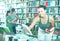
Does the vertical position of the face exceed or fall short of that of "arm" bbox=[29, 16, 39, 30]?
it exceeds it

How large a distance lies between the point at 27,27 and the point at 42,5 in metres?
0.31

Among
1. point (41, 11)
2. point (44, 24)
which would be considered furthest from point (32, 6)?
point (44, 24)

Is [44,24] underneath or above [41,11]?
underneath

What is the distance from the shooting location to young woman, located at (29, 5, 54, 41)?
68.9 inches

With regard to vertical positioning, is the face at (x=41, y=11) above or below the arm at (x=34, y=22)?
above

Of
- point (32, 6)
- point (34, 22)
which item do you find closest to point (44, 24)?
point (34, 22)

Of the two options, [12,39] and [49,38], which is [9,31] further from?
[49,38]

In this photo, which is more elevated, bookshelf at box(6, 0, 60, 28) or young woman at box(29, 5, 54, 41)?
bookshelf at box(6, 0, 60, 28)

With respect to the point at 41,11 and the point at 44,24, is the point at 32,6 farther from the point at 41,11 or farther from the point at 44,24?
the point at 44,24

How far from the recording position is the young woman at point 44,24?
68.9 inches

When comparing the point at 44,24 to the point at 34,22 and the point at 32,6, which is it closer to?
the point at 34,22

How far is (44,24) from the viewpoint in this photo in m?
1.78

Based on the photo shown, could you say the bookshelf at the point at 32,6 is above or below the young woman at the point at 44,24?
above

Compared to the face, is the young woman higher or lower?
lower
